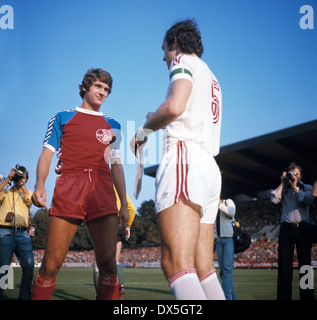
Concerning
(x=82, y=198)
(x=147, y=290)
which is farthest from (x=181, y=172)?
(x=147, y=290)

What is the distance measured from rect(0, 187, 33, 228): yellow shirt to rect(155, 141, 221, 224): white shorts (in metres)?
4.65

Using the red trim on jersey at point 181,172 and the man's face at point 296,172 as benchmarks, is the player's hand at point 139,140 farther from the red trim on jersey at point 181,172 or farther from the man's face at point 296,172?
the man's face at point 296,172

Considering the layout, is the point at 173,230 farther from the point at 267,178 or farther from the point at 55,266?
the point at 267,178

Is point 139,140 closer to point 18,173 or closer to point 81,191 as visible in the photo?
point 81,191

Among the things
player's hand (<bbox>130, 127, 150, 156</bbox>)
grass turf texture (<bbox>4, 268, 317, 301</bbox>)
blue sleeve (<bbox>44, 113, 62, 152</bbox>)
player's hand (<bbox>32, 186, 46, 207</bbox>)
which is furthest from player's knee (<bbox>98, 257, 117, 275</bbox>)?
grass turf texture (<bbox>4, 268, 317, 301</bbox>)

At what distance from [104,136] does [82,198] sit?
706 mm

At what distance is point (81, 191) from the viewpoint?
10.8 feet

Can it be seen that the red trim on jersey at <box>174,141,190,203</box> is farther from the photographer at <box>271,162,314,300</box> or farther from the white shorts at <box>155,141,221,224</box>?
the photographer at <box>271,162,314,300</box>

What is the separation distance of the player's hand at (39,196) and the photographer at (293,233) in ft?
13.2

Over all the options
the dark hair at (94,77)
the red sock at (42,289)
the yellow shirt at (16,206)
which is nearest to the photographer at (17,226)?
the yellow shirt at (16,206)

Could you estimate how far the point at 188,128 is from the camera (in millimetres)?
2273

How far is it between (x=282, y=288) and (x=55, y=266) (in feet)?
12.4

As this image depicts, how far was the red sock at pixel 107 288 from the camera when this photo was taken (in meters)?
3.31
